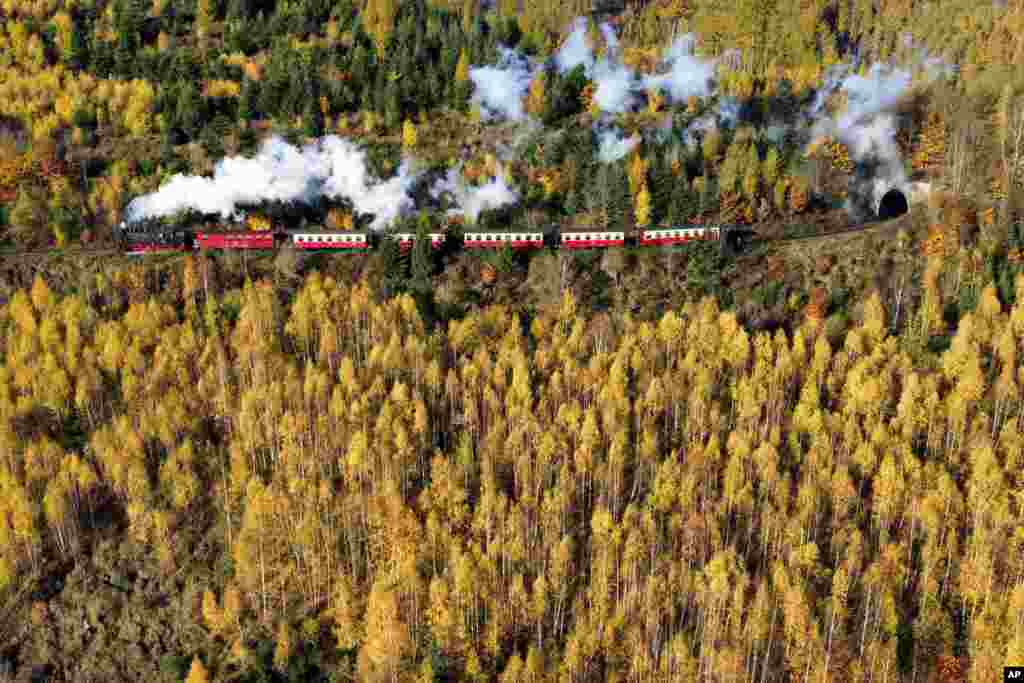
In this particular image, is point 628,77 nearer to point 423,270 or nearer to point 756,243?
point 756,243

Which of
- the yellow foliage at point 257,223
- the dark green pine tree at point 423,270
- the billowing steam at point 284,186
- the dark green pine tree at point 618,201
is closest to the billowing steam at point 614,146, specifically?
the dark green pine tree at point 618,201

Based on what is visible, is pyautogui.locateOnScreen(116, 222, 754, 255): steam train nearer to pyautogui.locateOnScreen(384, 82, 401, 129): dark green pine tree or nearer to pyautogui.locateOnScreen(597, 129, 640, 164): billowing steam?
Answer: pyautogui.locateOnScreen(597, 129, 640, 164): billowing steam

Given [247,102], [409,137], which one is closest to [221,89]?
[247,102]

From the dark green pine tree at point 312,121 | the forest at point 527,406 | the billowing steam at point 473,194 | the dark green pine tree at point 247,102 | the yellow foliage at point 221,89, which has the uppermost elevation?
the yellow foliage at point 221,89

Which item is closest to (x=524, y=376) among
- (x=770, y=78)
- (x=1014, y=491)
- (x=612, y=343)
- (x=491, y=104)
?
(x=612, y=343)

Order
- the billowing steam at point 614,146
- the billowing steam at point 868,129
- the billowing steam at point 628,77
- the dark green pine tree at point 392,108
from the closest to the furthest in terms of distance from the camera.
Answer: the billowing steam at point 868,129
the billowing steam at point 614,146
the dark green pine tree at point 392,108
the billowing steam at point 628,77

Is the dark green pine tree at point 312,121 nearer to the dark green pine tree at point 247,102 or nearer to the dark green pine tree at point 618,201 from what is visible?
the dark green pine tree at point 247,102

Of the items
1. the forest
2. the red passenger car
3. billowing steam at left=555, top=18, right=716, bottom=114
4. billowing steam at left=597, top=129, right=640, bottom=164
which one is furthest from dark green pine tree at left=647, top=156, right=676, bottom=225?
the red passenger car
